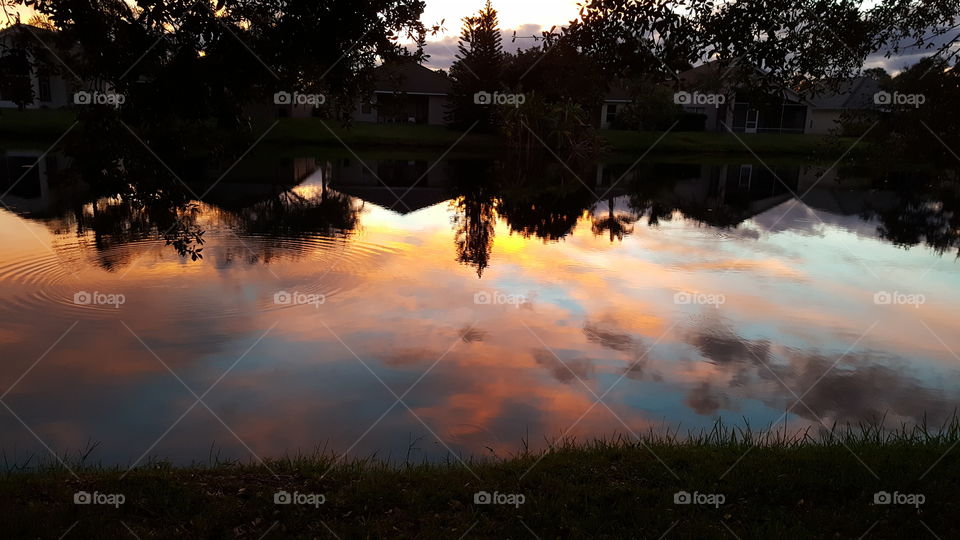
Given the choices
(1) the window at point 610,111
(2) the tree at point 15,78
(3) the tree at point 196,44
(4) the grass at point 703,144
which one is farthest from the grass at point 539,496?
(1) the window at point 610,111

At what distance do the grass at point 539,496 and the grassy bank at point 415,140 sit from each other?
39722 millimetres

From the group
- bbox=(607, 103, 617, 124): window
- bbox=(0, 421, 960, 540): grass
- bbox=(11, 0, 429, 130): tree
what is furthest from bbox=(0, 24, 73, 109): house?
bbox=(607, 103, 617, 124): window

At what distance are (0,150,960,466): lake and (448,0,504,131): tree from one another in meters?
38.3

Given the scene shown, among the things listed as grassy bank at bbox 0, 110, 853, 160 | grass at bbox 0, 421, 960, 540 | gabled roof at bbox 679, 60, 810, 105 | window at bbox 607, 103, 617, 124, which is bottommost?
grass at bbox 0, 421, 960, 540

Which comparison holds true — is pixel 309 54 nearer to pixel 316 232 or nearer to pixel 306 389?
pixel 306 389

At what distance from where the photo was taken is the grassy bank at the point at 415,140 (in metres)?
44.8

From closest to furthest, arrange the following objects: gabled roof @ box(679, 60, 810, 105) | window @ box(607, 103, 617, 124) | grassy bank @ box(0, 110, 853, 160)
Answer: gabled roof @ box(679, 60, 810, 105) < grassy bank @ box(0, 110, 853, 160) < window @ box(607, 103, 617, 124)

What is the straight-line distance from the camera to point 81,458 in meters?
6.30

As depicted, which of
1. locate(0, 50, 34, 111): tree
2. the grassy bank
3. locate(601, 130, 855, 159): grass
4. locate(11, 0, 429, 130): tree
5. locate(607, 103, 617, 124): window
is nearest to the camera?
locate(11, 0, 429, 130): tree

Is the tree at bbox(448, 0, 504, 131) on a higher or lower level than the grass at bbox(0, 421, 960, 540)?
higher

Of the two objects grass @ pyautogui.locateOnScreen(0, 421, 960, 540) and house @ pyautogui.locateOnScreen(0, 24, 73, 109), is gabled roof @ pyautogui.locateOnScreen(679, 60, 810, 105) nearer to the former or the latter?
grass @ pyautogui.locateOnScreen(0, 421, 960, 540)

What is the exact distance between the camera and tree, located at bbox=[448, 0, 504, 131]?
2238 inches

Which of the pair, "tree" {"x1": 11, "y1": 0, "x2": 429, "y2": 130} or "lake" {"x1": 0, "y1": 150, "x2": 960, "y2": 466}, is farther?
"lake" {"x1": 0, "y1": 150, "x2": 960, "y2": 466}

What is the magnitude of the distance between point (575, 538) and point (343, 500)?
174cm
